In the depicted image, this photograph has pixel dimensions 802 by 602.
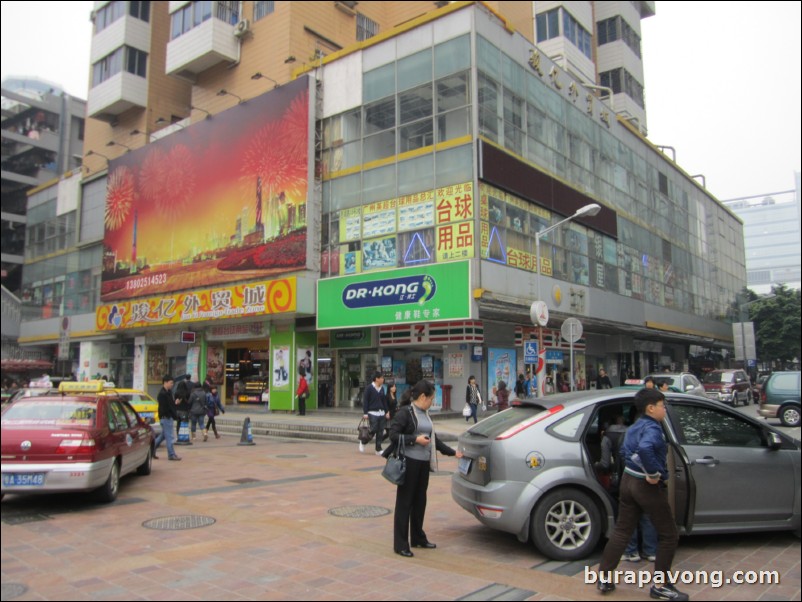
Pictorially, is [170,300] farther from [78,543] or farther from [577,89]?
[78,543]

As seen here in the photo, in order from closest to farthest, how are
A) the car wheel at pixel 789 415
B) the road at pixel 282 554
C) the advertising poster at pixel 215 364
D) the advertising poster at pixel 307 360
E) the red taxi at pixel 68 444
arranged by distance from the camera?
the road at pixel 282 554 → the red taxi at pixel 68 444 → the car wheel at pixel 789 415 → the advertising poster at pixel 307 360 → the advertising poster at pixel 215 364

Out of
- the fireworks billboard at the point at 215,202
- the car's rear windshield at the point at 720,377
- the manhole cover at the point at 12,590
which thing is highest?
the fireworks billboard at the point at 215,202

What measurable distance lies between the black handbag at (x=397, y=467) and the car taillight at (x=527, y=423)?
947 millimetres

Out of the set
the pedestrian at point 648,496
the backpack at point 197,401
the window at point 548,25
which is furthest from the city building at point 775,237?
the window at point 548,25

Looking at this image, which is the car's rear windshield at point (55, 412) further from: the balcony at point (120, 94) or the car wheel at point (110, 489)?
the balcony at point (120, 94)

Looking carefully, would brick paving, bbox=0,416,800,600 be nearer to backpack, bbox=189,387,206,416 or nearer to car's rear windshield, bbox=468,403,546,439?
car's rear windshield, bbox=468,403,546,439

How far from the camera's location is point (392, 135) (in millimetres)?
25781

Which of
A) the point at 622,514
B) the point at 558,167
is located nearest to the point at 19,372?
the point at 622,514

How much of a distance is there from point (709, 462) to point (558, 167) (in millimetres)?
24542

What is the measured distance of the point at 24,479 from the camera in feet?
19.8

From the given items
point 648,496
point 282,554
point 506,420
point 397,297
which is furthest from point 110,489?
point 397,297

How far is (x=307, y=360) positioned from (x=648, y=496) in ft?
76.9

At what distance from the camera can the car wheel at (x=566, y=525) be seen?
5742 mm

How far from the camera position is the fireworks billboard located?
27391mm
